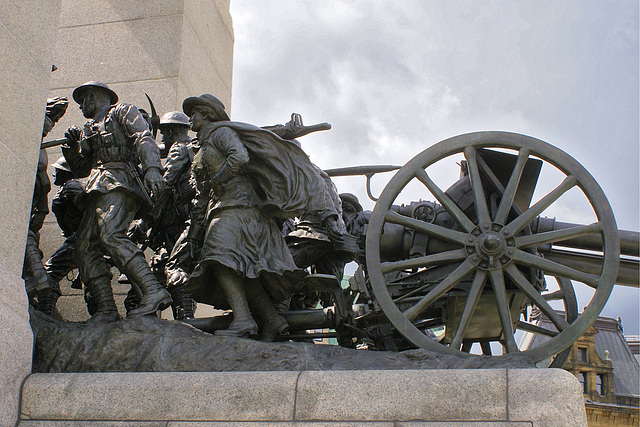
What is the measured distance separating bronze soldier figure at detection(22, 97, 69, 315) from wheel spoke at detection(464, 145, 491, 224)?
3304 millimetres

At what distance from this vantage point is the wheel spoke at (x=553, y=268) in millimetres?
5051

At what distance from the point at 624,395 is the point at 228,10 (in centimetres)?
1871

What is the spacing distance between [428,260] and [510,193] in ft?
2.30

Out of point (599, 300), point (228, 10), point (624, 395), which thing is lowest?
point (624, 395)

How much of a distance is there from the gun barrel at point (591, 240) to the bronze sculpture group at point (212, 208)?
159cm

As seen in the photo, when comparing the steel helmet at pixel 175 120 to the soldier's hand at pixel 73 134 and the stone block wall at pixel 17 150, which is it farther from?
the stone block wall at pixel 17 150

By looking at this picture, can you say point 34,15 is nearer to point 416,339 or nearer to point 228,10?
point 416,339

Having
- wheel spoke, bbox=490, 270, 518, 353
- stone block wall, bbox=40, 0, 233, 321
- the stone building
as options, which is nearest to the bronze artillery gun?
wheel spoke, bbox=490, 270, 518, 353

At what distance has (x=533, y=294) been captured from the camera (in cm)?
507

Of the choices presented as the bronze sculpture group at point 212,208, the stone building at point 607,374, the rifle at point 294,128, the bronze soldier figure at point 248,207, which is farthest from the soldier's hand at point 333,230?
the stone building at point 607,374

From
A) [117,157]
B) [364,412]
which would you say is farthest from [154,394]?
[117,157]

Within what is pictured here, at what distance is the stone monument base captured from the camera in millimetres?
Answer: 4105

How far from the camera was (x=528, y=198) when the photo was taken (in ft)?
18.5

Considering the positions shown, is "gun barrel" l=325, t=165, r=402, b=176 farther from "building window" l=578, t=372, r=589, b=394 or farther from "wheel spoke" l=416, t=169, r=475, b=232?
"building window" l=578, t=372, r=589, b=394
